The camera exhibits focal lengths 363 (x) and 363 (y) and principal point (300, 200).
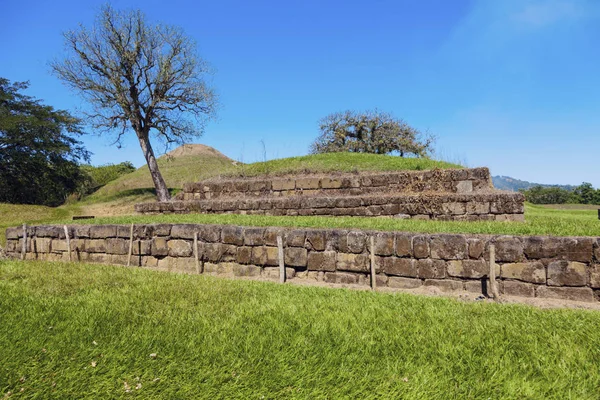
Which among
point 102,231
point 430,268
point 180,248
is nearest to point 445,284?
point 430,268

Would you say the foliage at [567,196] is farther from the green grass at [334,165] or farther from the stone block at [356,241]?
the stone block at [356,241]

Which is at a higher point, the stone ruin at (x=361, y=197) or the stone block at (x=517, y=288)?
the stone ruin at (x=361, y=197)

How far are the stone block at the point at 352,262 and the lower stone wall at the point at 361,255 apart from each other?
0.02 meters

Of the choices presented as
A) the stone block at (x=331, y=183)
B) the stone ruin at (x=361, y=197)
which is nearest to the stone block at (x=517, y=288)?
the stone ruin at (x=361, y=197)

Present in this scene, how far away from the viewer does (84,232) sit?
32.9ft

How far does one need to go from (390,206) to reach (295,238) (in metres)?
4.27

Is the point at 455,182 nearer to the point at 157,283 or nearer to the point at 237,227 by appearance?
the point at 237,227

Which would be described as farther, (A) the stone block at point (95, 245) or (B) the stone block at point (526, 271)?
(A) the stone block at point (95, 245)

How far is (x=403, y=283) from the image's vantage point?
6793 millimetres

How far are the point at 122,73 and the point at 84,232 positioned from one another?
534 inches

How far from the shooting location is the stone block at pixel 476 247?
6.29 metres

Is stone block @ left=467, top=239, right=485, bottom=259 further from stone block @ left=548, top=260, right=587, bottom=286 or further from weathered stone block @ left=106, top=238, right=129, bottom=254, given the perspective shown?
weathered stone block @ left=106, top=238, right=129, bottom=254

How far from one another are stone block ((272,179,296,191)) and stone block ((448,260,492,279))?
25.0ft

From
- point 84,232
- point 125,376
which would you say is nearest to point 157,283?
point 125,376
